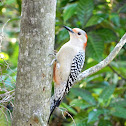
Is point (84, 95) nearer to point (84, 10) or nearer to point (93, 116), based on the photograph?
point (93, 116)

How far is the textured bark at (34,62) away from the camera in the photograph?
185 centimetres

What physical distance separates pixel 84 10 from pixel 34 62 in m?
1.85

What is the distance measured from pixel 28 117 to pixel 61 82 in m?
0.99

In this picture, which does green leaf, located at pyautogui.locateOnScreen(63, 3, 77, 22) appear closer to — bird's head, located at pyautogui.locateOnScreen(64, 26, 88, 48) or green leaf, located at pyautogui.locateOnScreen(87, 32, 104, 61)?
bird's head, located at pyautogui.locateOnScreen(64, 26, 88, 48)

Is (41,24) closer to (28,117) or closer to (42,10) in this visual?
(42,10)

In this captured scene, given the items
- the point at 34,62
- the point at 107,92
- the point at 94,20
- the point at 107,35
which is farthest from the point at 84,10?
the point at 34,62

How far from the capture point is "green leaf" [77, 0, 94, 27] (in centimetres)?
344

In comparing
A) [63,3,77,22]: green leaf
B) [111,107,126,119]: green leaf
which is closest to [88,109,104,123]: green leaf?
[111,107,126,119]: green leaf

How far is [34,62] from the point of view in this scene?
1.88m

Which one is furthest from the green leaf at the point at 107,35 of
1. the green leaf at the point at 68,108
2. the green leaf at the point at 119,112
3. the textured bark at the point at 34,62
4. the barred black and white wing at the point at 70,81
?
the textured bark at the point at 34,62

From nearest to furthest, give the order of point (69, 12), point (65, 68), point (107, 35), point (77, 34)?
point (65, 68)
point (77, 34)
point (69, 12)
point (107, 35)

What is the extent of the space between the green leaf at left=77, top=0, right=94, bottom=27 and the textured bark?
1.60 metres

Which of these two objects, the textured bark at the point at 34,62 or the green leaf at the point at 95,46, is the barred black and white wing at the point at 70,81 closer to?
the green leaf at the point at 95,46

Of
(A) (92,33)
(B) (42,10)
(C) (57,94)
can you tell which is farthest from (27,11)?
(A) (92,33)
